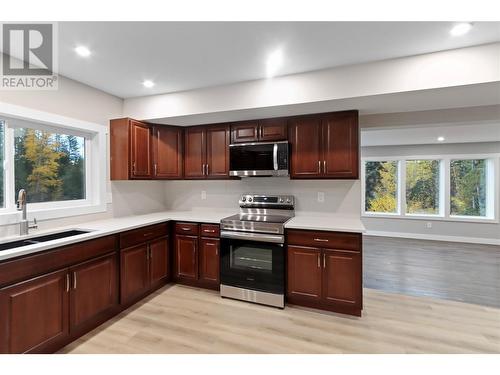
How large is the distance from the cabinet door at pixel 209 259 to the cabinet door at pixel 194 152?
99 centimetres

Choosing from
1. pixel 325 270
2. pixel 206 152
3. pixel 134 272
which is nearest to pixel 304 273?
pixel 325 270

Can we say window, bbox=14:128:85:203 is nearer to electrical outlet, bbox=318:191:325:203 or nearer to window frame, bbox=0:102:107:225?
window frame, bbox=0:102:107:225

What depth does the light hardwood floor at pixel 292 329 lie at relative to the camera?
206cm

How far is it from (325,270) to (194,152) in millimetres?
2338

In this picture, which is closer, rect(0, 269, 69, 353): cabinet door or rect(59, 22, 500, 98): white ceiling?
rect(0, 269, 69, 353): cabinet door

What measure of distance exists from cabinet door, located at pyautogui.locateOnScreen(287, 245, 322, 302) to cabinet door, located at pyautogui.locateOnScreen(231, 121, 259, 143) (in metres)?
1.46

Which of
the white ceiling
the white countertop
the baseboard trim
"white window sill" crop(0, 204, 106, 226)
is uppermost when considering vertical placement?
the white ceiling

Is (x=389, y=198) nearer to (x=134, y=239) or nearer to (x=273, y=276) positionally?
(x=273, y=276)

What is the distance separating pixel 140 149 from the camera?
3279 mm

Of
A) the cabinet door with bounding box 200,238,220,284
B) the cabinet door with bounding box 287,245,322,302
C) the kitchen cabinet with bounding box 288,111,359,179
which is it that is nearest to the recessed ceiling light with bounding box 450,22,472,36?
the kitchen cabinet with bounding box 288,111,359,179

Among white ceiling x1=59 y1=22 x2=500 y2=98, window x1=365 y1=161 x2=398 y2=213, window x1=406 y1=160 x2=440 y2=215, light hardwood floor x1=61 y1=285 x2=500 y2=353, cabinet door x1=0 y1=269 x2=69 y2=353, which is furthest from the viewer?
window x1=365 y1=161 x2=398 y2=213

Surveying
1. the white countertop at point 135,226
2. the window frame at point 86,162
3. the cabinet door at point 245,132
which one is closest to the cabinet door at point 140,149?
the window frame at point 86,162

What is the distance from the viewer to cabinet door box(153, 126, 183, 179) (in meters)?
3.49

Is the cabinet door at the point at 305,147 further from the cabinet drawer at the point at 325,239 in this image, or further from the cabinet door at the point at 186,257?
the cabinet door at the point at 186,257
